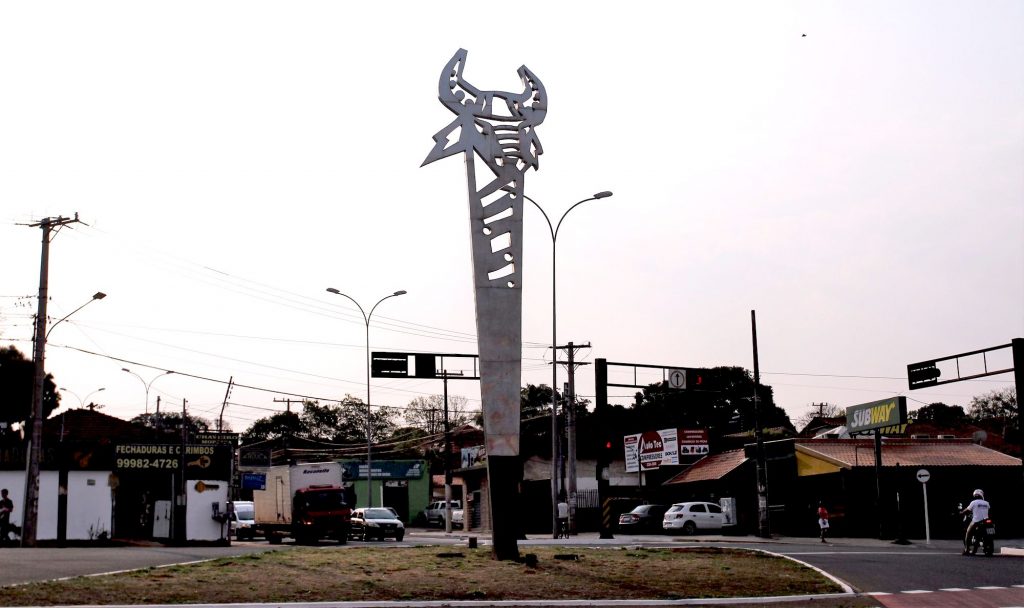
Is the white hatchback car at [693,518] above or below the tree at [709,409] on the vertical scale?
below

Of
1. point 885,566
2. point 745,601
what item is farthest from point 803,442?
point 745,601

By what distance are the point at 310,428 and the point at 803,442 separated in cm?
7972

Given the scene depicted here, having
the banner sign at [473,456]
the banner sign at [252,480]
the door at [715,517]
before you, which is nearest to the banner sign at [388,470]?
the banner sign at [252,480]

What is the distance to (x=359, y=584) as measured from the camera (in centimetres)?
1703

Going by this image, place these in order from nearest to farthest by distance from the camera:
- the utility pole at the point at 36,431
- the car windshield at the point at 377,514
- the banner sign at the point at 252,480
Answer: the utility pole at the point at 36,431
the car windshield at the point at 377,514
the banner sign at the point at 252,480

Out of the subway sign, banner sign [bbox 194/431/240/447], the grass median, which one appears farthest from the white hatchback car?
the grass median

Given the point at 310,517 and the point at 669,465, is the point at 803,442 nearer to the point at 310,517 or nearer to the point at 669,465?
the point at 669,465

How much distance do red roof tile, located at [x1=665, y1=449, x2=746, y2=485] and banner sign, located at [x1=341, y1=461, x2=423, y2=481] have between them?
28746mm

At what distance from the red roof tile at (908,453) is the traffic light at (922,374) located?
6512 mm

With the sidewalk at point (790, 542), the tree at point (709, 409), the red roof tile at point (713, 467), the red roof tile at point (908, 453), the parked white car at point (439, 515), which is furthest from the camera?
the tree at point (709, 409)

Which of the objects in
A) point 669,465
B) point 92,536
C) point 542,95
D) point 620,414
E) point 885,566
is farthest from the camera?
point 620,414

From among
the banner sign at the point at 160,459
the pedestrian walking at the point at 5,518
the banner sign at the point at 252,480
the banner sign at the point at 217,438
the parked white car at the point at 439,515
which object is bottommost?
the parked white car at the point at 439,515

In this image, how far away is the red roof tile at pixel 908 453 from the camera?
153 ft

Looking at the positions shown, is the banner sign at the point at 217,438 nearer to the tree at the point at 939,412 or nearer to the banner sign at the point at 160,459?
the banner sign at the point at 160,459
